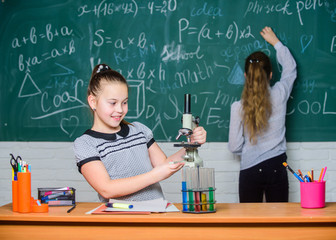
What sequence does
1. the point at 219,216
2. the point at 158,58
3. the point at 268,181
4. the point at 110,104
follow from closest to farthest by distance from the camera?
the point at 219,216
the point at 110,104
the point at 268,181
the point at 158,58

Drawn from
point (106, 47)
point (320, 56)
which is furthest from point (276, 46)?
point (106, 47)

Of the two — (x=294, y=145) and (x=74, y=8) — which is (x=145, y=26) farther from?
(x=294, y=145)

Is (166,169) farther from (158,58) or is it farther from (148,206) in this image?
(158,58)

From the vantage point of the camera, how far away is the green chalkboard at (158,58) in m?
3.63

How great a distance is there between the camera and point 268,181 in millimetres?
3271

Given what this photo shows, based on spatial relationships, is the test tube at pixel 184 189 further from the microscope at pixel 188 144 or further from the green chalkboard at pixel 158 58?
the green chalkboard at pixel 158 58

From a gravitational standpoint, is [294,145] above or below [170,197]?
above

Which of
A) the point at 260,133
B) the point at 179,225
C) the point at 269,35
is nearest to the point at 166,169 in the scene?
the point at 179,225

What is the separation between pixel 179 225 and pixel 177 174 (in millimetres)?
1959

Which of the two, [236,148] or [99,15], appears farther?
[99,15]

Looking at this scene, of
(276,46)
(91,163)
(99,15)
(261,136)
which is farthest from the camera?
(99,15)

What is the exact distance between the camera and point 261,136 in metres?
3.29

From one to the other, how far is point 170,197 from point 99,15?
62.2 inches

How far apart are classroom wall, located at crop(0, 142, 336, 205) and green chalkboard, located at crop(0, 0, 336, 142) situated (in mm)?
74
